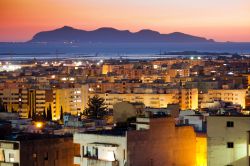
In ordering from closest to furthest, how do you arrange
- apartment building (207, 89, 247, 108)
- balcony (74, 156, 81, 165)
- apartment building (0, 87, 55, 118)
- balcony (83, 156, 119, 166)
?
balcony (83, 156, 119, 166), balcony (74, 156, 81, 165), apartment building (0, 87, 55, 118), apartment building (207, 89, 247, 108)

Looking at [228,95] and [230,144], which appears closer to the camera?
[230,144]

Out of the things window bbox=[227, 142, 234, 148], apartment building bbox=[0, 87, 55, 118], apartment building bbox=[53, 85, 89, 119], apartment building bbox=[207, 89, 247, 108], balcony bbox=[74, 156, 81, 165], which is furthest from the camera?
apartment building bbox=[53, 85, 89, 119]

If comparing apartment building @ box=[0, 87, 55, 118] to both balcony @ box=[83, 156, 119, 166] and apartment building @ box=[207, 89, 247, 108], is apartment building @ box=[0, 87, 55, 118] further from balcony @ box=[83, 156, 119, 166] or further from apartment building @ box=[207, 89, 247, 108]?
balcony @ box=[83, 156, 119, 166]

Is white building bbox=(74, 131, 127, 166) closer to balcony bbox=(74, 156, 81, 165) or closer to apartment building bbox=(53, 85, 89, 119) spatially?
balcony bbox=(74, 156, 81, 165)

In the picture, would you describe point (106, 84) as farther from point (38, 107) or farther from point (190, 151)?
point (190, 151)

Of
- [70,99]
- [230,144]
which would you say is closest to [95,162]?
[230,144]

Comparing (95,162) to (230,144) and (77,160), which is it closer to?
(77,160)

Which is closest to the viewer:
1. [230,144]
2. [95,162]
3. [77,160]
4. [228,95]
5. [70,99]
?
[230,144]

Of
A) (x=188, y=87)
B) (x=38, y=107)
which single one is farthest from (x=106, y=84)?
(x=38, y=107)

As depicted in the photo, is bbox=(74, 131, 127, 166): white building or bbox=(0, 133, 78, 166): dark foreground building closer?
bbox=(74, 131, 127, 166): white building

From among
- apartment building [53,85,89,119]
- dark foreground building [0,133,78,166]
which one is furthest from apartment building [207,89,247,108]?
dark foreground building [0,133,78,166]

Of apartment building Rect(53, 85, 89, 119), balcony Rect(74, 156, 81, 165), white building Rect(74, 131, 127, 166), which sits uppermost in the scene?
white building Rect(74, 131, 127, 166)

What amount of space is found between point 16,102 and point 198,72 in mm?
49011

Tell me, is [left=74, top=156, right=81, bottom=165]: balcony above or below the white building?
below
